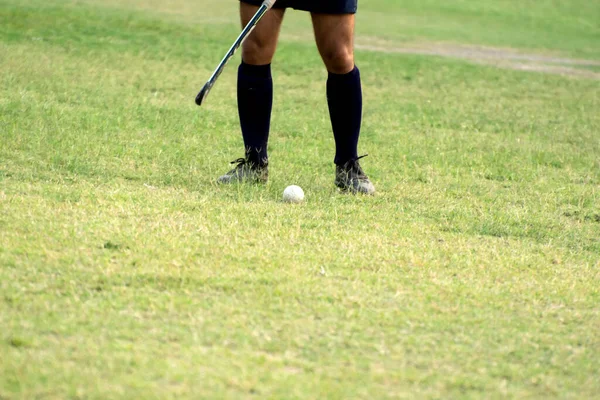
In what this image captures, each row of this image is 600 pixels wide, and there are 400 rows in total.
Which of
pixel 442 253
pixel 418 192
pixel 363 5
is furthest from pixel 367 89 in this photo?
pixel 363 5

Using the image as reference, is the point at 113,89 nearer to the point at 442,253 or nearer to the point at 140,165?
the point at 140,165

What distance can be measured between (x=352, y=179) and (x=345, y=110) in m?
0.38

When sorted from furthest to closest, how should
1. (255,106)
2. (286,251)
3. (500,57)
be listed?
(500,57) < (255,106) < (286,251)

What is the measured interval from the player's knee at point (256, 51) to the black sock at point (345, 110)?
36cm

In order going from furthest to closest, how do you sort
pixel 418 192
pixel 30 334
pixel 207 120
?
pixel 207 120 < pixel 418 192 < pixel 30 334

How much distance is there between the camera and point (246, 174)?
471 centimetres

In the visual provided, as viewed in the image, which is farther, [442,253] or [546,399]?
[442,253]

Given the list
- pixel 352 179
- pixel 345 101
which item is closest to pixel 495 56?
pixel 345 101

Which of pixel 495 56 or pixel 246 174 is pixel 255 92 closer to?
pixel 246 174

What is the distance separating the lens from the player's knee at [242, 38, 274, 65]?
468cm

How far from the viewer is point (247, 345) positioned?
2646mm

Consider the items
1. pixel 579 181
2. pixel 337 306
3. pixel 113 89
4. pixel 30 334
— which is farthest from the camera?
pixel 113 89

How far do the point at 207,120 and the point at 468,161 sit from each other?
1.90 m

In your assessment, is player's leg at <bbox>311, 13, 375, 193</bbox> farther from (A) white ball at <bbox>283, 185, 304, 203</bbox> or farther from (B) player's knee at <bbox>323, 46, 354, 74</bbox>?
(A) white ball at <bbox>283, 185, 304, 203</bbox>
